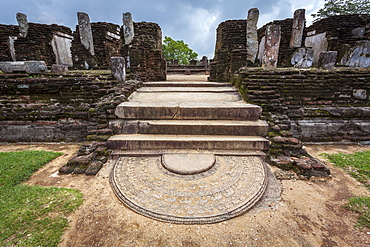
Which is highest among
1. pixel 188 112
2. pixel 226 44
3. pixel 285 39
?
pixel 285 39

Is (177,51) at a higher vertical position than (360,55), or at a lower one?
higher

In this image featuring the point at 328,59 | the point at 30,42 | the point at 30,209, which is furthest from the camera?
the point at 30,42

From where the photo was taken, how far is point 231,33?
28.1ft

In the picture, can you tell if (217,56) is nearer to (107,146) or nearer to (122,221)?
(107,146)

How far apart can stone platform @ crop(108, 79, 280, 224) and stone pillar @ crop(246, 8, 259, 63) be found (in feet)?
21.5

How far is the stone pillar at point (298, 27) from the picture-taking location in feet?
33.0

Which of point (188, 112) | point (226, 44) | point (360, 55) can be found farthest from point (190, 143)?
point (360, 55)

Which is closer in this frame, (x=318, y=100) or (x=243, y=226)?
(x=243, y=226)

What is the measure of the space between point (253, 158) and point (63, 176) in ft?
12.2

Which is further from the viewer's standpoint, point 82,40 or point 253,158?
point 82,40

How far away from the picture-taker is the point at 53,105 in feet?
15.6

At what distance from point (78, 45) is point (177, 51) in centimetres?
2321


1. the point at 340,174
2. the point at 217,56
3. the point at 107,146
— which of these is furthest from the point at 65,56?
the point at 340,174

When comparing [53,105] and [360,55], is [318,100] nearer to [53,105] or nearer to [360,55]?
[360,55]
